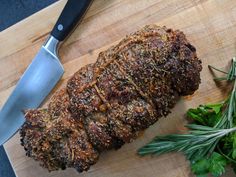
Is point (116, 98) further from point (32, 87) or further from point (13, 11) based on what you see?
point (13, 11)

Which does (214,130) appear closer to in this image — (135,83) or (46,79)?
(135,83)

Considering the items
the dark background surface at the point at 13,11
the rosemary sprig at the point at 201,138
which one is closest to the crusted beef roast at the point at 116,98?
the rosemary sprig at the point at 201,138


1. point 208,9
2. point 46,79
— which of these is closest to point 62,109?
point 46,79

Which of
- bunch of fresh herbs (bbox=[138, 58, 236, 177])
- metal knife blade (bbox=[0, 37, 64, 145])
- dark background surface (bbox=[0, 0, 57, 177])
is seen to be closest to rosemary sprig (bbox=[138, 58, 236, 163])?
bunch of fresh herbs (bbox=[138, 58, 236, 177])

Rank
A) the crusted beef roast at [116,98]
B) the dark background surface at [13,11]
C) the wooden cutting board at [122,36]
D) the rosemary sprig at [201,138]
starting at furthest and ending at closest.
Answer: the dark background surface at [13,11] < the wooden cutting board at [122,36] < the rosemary sprig at [201,138] < the crusted beef roast at [116,98]

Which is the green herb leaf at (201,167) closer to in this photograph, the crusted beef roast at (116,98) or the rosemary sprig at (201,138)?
the rosemary sprig at (201,138)

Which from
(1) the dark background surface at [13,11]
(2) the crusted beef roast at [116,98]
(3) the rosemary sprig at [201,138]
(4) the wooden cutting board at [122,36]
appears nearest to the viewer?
(2) the crusted beef roast at [116,98]

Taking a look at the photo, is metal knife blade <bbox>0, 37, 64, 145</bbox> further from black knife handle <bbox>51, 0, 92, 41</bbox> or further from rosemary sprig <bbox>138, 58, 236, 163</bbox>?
rosemary sprig <bbox>138, 58, 236, 163</bbox>
